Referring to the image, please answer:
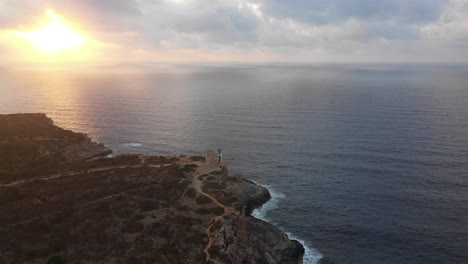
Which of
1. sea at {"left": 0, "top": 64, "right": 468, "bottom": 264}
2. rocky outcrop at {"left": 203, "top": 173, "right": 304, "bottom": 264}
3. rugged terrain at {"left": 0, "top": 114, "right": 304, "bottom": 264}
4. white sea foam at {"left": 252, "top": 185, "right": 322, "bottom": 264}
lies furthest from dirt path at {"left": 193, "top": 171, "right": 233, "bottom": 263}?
sea at {"left": 0, "top": 64, "right": 468, "bottom": 264}

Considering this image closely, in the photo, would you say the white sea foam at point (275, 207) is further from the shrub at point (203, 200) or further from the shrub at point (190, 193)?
the shrub at point (190, 193)

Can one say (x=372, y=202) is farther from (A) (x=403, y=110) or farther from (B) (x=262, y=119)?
(A) (x=403, y=110)

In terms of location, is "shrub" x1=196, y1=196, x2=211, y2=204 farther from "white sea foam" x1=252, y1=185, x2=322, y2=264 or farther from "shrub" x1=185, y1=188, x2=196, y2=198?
"white sea foam" x1=252, y1=185, x2=322, y2=264

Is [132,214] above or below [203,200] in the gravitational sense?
below

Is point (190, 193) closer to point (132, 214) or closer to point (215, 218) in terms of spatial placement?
point (215, 218)

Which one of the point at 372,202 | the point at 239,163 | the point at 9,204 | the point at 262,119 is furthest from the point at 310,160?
the point at 9,204

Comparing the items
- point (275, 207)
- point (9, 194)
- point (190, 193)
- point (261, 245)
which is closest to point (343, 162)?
point (275, 207)
